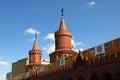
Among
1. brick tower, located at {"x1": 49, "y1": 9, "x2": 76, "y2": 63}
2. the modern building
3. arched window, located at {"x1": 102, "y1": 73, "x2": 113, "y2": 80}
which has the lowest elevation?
arched window, located at {"x1": 102, "y1": 73, "x2": 113, "y2": 80}

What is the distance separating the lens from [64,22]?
2324 inches

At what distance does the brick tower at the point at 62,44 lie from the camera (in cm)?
5591

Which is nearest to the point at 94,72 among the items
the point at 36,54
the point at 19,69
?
the point at 36,54

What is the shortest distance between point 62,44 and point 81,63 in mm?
16749

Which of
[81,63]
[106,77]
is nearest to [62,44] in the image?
[81,63]

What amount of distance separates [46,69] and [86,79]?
49.8ft

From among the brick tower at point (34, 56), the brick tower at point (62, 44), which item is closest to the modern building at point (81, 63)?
the brick tower at point (62, 44)

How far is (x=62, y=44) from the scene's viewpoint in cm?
5659

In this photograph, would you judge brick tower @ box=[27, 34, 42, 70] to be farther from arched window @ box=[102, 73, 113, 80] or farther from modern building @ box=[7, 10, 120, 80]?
arched window @ box=[102, 73, 113, 80]

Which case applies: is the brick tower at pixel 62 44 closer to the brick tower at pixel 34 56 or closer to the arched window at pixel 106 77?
the brick tower at pixel 34 56

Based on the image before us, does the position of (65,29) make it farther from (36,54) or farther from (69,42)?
(36,54)

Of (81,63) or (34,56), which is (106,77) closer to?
(81,63)

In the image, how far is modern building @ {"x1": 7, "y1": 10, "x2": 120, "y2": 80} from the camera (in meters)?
34.6

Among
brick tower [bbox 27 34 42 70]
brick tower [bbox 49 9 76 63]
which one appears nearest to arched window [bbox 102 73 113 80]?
brick tower [bbox 49 9 76 63]
